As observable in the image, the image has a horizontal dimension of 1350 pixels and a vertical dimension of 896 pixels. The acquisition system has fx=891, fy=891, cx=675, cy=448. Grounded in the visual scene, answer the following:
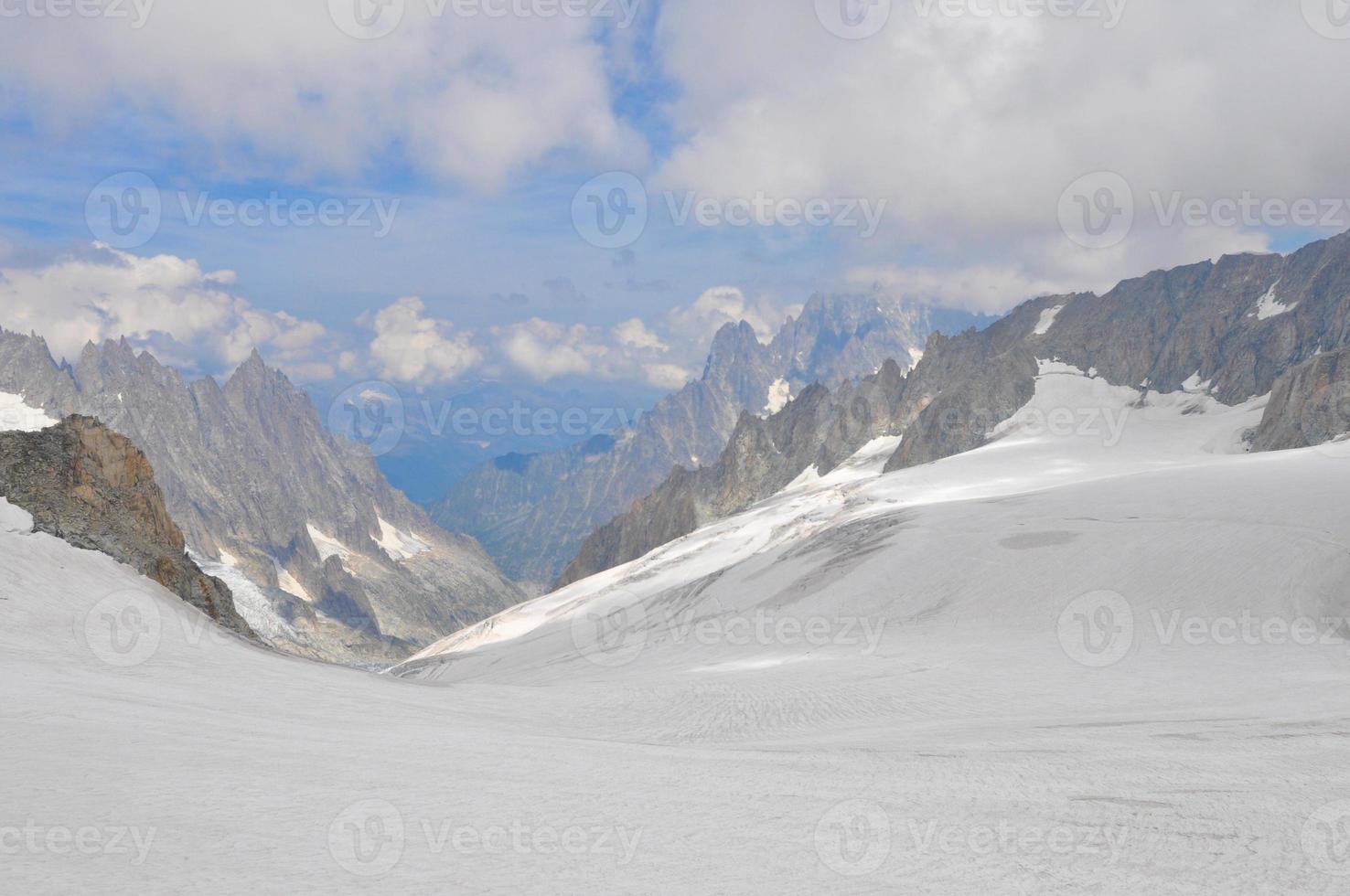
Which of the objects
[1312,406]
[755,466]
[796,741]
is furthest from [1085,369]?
[796,741]

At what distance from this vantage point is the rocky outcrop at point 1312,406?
276ft

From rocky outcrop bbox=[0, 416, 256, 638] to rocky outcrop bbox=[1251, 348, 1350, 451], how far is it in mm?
90563

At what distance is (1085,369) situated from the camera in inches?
6043

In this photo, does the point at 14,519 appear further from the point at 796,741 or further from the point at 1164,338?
the point at 1164,338

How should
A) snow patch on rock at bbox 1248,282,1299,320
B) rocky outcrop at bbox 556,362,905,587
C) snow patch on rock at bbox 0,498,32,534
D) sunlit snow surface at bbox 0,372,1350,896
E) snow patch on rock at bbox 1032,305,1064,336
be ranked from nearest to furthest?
sunlit snow surface at bbox 0,372,1350,896 < snow patch on rock at bbox 0,498,32,534 < snow patch on rock at bbox 1248,282,1299,320 < rocky outcrop at bbox 556,362,905,587 < snow patch on rock at bbox 1032,305,1064,336

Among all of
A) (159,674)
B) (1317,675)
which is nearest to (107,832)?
(159,674)

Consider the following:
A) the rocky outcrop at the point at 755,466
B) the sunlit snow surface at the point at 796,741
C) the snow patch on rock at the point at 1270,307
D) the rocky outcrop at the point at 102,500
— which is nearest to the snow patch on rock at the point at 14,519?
the rocky outcrop at the point at 102,500

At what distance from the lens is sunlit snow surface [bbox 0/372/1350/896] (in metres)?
7.26

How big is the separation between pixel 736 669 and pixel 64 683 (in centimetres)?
1902

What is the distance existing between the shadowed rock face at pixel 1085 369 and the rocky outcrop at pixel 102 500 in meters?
93.9

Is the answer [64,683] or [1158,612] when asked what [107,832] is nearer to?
[64,683]

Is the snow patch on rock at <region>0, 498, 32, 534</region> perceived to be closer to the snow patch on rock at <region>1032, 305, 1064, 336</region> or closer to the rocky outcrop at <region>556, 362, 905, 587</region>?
the rocky outcrop at <region>556, 362, 905, 587</region>

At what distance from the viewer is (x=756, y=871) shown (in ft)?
24.2

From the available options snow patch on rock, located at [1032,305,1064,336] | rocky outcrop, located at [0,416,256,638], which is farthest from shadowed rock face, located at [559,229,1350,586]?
rocky outcrop, located at [0,416,256,638]
